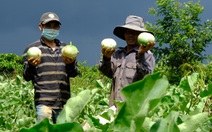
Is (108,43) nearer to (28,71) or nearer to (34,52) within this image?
(34,52)

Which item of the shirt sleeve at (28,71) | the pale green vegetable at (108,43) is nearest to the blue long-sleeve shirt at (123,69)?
the pale green vegetable at (108,43)

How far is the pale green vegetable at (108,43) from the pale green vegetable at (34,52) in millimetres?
580

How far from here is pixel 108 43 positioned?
14.0 feet

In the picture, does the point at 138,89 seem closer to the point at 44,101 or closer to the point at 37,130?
A: the point at 37,130

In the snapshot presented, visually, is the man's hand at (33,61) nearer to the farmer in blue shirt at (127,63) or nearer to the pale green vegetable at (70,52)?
the pale green vegetable at (70,52)

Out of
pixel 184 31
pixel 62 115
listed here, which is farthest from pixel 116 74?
pixel 184 31

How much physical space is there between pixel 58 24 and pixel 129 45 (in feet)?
2.97

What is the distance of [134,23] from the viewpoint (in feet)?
16.0

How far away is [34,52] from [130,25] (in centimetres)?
90

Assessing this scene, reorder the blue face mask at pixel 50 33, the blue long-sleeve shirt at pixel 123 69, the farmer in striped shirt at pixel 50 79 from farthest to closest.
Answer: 1. the blue face mask at pixel 50 33
2. the farmer in striped shirt at pixel 50 79
3. the blue long-sleeve shirt at pixel 123 69

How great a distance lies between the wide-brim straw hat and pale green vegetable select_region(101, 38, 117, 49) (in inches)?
13.4

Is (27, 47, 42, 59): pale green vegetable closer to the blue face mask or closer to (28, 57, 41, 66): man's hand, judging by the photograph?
(28, 57, 41, 66): man's hand

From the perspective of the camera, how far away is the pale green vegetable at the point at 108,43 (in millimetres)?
4235

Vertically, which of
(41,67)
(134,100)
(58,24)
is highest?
(134,100)
